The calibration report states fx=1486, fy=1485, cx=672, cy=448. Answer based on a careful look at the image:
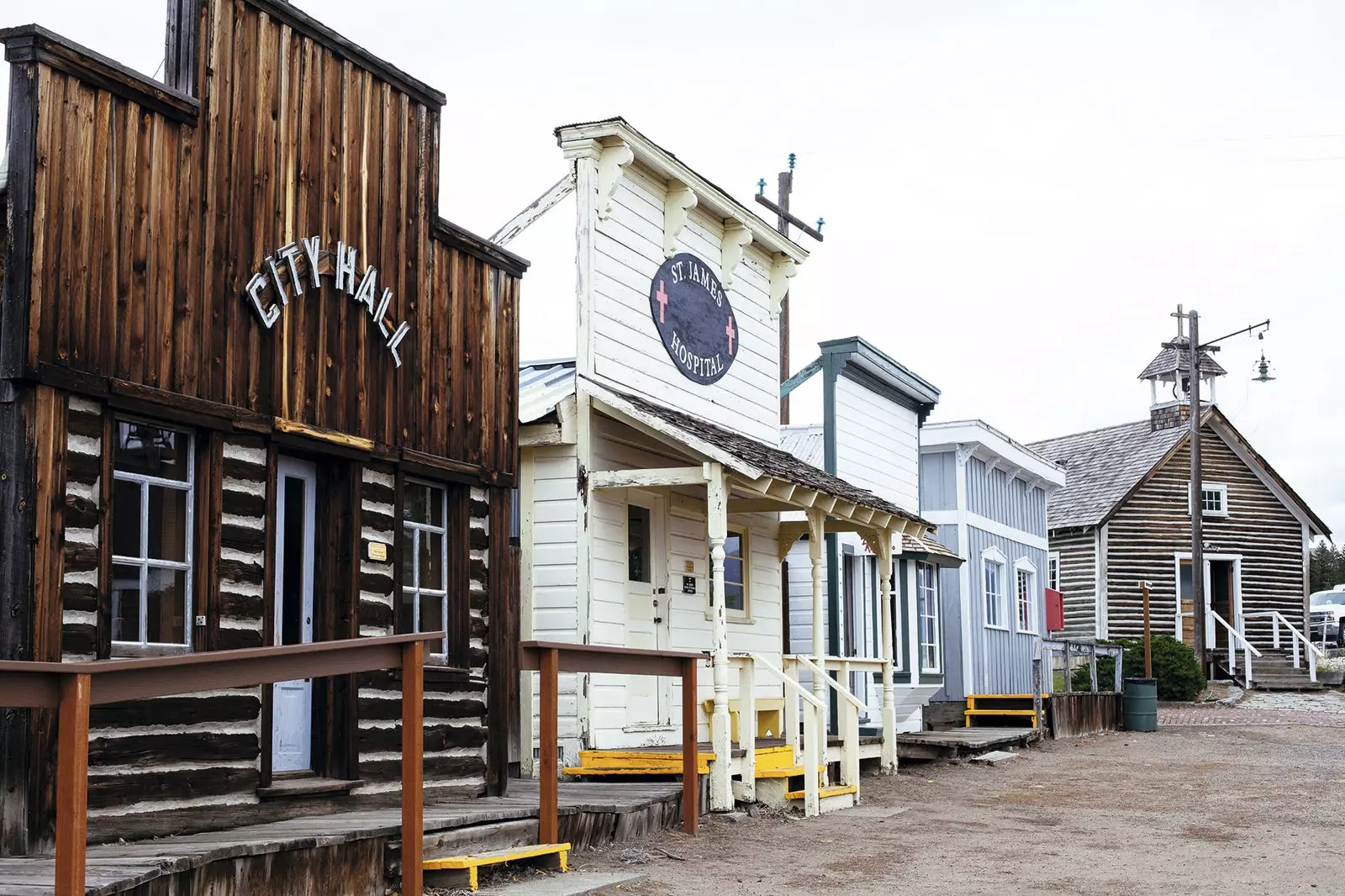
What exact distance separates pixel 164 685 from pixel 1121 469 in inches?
1382

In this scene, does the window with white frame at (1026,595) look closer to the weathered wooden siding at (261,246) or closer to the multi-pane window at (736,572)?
the multi-pane window at (736,572)

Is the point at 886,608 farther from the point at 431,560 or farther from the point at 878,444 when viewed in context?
the point at 431,560

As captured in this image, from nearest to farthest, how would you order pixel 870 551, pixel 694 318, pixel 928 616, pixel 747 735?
pixel 747 735
pixel 694 318
pixel 870 551
pixel 928 616

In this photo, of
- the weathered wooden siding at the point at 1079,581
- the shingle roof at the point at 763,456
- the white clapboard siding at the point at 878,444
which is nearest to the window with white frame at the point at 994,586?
the white clapboard siding at the point at 878,444

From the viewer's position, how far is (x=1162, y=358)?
40094 mm

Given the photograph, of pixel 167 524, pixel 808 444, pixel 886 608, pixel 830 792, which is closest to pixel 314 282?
pixel 167 524

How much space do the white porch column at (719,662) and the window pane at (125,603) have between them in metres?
5.19

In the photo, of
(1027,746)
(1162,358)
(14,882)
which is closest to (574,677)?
(14,882)

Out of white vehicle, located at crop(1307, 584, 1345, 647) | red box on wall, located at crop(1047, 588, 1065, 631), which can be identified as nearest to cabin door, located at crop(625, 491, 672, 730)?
red box on wall, located at crop(1047, 588, 1065, 631)

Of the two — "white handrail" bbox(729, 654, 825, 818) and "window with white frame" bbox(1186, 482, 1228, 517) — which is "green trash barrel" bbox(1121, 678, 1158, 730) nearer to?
"white handrail" bbox(729, 654, 825, 818)

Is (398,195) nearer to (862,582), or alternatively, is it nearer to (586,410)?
(586,410)

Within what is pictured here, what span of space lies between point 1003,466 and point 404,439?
17.3 m

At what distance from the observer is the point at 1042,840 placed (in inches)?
445

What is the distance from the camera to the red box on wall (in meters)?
28.0
